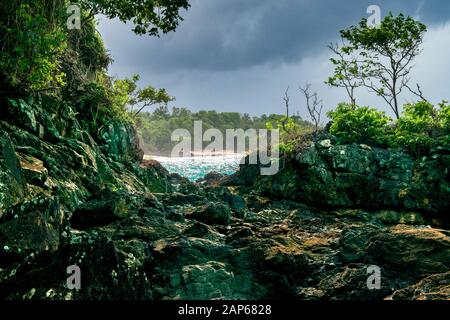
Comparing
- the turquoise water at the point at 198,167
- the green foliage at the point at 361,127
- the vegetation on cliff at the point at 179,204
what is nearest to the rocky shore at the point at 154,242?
the vegetation on cliff at the point at 179,204

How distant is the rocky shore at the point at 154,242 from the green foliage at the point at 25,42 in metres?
0.91

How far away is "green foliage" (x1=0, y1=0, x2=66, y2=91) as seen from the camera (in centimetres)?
1088

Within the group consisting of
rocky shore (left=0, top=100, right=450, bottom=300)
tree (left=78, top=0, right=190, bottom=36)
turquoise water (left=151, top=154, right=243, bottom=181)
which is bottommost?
rocky shore (left=0, top=100, right=450, bottom=300)

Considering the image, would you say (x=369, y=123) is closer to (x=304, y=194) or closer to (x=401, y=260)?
(x=304, y=194)

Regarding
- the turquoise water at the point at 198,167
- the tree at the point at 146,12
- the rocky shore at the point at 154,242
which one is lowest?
the rocky shore at the point at 154,242

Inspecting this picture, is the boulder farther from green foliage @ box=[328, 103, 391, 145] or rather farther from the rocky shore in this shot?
green foliage @ box=[328, 103, 391, 145]

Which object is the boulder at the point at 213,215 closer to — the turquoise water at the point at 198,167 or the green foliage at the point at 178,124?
the turquoise water at the point at 198,167

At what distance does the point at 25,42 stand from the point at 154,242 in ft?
23.2

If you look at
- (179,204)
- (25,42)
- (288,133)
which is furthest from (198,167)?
(25,42)

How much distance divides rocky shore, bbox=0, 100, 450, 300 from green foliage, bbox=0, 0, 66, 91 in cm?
91

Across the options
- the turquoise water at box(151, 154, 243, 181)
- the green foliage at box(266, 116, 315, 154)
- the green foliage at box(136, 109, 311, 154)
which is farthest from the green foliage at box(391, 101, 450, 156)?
the green foliage at box(136, 109, 311, 154)

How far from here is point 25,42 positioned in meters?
10.9

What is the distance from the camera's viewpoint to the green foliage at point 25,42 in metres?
10.9
